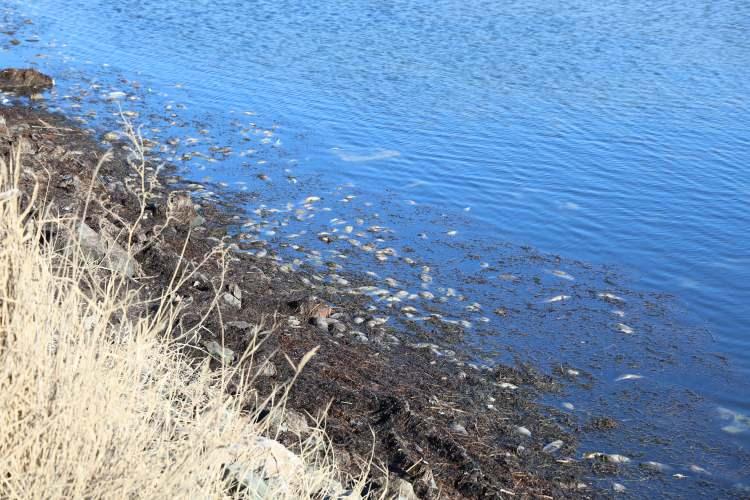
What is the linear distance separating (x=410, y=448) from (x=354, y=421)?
51cm

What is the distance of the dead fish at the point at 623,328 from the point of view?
1003 centimetres

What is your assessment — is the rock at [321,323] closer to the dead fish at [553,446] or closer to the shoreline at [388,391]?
the shoreline at [388,391]

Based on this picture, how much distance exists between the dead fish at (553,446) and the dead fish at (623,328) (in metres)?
2.38

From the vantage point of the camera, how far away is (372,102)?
57.5 ft

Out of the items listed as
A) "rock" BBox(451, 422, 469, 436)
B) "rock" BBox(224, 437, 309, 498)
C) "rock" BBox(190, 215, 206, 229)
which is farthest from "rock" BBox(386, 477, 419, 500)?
"rock" BBox(190, 215, 206, 229)

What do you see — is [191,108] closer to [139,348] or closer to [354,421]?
[354,421]

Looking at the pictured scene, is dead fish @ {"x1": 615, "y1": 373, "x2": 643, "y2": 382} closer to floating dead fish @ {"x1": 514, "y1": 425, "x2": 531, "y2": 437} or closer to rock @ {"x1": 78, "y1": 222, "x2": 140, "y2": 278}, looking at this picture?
floating dead fish @ {"x1": 514, "y1": 425, "x2": 531, "y2": 437}

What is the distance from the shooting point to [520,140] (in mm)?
15750

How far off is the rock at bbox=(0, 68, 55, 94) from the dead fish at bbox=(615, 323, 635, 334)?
445 inches

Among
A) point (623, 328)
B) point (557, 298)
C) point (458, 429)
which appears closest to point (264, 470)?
point (458, 429)

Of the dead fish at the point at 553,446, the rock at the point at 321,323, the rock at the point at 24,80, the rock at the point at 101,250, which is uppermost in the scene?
the rock at the point at 101,250

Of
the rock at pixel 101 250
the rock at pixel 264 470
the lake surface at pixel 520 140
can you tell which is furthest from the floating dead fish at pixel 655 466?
the rock at pixel 101 250

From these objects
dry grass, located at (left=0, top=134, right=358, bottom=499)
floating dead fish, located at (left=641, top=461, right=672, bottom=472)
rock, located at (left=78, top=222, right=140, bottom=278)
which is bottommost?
floating dead fish, located at (left=641, top=461, right=672, bottom=472)

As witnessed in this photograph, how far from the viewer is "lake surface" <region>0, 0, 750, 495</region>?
32.4 feet
